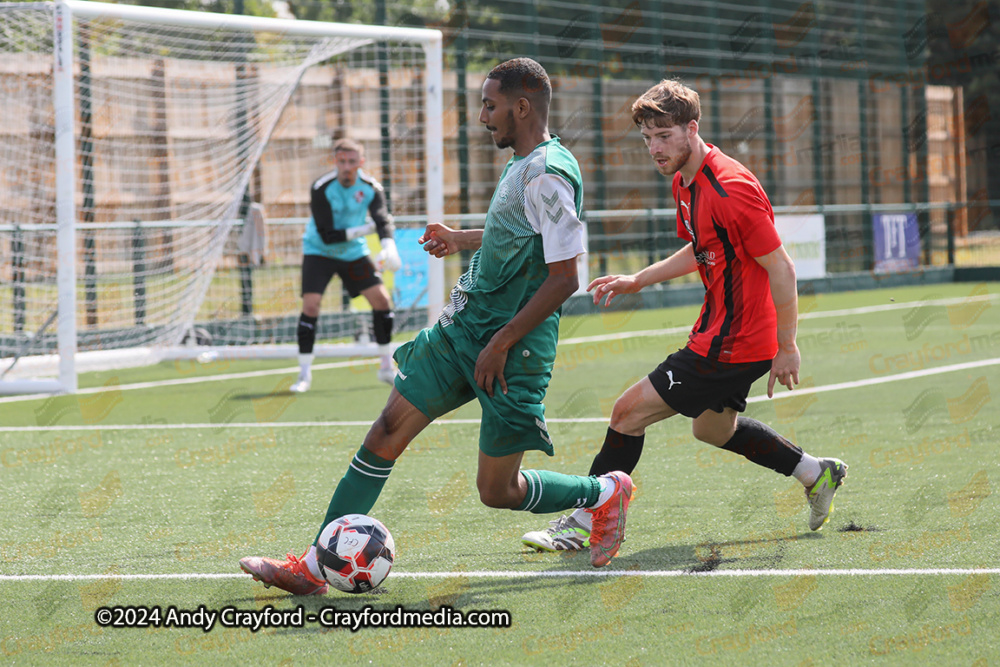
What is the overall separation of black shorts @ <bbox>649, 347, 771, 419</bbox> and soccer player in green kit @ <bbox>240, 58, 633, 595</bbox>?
28.5 inches

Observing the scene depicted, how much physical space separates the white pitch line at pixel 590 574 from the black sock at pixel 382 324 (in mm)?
6231

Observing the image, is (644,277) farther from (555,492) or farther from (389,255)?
(389,255)

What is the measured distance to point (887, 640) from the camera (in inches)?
143

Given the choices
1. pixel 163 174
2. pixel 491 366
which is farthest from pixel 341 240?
pixel 491 366

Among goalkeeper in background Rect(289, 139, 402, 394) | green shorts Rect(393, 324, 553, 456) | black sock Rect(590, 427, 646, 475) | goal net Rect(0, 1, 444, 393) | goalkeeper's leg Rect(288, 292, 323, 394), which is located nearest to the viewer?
green shorts Rect(393, 324, 553, 456)

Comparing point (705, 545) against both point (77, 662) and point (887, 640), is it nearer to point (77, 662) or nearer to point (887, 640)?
point (887, 640)

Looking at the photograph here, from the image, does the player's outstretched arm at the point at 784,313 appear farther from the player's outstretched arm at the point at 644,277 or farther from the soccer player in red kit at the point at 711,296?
the player's outstretched arm at the point at 644,277

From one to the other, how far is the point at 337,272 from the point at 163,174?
3209mm

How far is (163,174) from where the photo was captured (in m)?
12.8

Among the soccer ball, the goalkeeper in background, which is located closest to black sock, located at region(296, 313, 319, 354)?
the goalkeeper in background

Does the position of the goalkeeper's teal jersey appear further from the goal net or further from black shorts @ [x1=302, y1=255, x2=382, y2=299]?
the goal net

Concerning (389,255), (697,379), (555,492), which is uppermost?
(389,255)

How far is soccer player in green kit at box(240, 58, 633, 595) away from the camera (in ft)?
13.4

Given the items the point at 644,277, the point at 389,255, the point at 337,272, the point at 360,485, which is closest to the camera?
the point at 360,485
